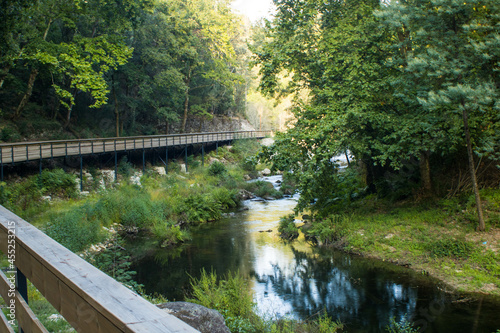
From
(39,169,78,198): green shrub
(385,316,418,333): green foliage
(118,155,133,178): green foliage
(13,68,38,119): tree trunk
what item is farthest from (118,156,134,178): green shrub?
(385,316,418,333): green foliage

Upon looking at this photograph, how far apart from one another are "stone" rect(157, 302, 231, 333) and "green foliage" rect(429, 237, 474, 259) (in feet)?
31.5

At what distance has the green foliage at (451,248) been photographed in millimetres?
12680

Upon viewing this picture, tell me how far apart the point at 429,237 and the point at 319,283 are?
15.8ft

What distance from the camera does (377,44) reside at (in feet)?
51.0

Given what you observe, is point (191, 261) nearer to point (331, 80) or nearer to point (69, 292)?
point (331, 80)

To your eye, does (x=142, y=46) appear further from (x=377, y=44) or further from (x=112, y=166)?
(x=377, y=44)

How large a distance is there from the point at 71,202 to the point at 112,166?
276 inches

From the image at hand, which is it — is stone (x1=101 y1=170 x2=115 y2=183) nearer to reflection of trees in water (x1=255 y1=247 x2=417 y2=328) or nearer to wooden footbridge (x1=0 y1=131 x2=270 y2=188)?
wooden footbridge (x1=0 y1=131 x2=270 y2=188)

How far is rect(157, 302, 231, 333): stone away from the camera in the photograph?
582cm

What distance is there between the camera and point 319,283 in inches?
473

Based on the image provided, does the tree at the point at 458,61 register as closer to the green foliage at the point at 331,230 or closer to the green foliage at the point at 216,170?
the green foliage at the point at 331,230

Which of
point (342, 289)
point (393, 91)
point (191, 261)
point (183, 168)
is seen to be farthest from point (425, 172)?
point (183, 168)

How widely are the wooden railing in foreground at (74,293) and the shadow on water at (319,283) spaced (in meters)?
7.93

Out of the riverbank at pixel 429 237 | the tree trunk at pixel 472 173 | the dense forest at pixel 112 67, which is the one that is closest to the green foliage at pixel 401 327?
the riverbank at pixel 429 237
